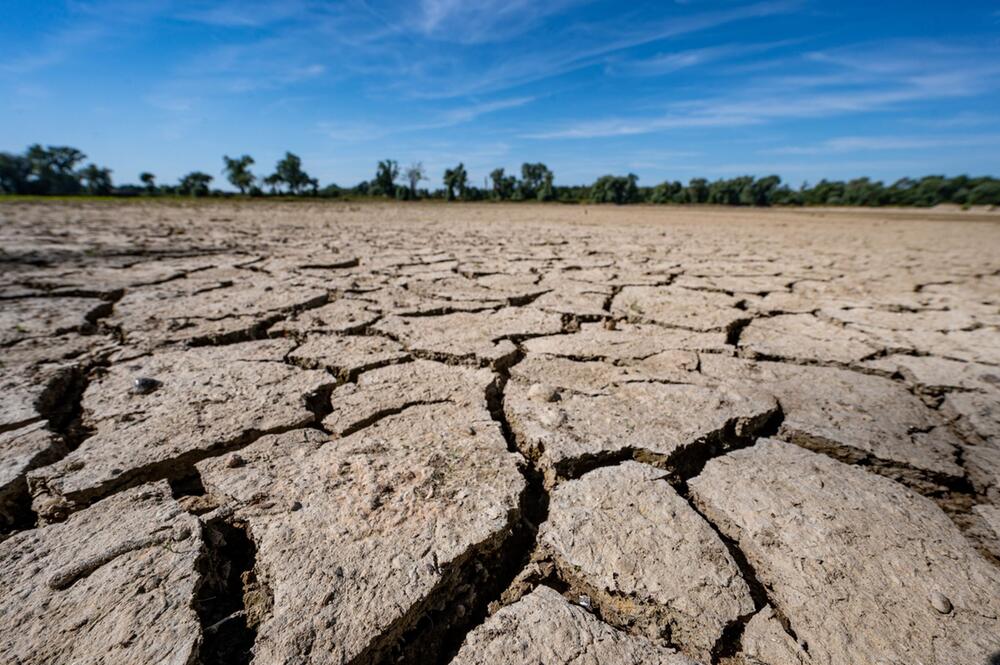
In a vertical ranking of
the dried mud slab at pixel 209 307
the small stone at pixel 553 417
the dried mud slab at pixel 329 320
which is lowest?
the small stone at pixel 553 417

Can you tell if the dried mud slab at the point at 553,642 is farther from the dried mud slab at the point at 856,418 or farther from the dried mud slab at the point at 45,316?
the dried mud slab at the point at 45,316

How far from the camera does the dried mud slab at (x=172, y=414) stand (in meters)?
Result: 0.86

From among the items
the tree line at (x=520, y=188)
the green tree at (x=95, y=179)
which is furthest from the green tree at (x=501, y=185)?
the green tree at (x=95, y=179)

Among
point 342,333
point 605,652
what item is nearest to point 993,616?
point 605,652

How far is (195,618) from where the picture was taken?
0.59 m

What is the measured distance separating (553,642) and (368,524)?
36 cm

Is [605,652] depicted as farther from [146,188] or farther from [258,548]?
[146,188]

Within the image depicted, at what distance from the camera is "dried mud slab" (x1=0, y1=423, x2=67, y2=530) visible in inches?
31.6

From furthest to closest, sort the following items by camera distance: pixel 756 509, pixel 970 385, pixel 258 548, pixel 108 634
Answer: pixel 970 385 < pixel 756 509 < pixel 258 548 < pixel 108 634

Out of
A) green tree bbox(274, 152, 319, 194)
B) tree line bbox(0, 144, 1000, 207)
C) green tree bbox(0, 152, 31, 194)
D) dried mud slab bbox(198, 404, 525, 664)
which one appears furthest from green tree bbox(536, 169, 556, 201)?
green tree bbox(0, 152, 31, 194)

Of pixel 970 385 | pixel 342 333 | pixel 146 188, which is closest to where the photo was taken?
pixel 970 385

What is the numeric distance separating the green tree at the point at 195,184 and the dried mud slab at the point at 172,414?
3956 cm

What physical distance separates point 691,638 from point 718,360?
3.71 ft

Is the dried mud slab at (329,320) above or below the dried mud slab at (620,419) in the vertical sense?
above
